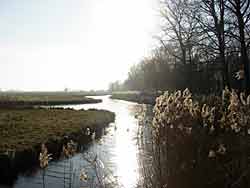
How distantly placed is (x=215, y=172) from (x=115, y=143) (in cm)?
1029

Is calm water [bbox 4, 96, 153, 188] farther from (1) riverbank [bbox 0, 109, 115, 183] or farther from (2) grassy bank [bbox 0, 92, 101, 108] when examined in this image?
(2) grassy bank [bbox 0, 92, 101, 108]

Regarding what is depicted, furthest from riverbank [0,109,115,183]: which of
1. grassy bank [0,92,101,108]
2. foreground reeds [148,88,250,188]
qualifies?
grassy bank [0,92,101,108]

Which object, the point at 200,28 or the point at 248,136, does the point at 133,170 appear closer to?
the point at 248,136

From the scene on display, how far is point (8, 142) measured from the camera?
12570 mm

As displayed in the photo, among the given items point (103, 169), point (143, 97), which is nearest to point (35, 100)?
point (143, 97)

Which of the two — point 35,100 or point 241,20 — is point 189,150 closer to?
point 241,20

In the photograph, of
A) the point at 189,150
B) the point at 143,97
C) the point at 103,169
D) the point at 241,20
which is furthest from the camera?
the point at 143,97

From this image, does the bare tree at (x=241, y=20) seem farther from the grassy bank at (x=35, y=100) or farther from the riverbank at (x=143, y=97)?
the grassy bank at (x=35, y=100)

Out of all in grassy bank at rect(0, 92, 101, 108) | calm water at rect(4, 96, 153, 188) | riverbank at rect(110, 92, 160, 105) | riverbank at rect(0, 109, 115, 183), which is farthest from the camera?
grassy bank at rect(0, 92, 101, 108)

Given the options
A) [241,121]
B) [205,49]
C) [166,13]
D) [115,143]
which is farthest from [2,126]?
[166,13]

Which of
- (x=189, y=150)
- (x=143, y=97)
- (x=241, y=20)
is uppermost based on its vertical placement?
(x=241, y=20)

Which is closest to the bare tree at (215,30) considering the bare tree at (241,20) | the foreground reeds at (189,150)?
the bare tree at (241,20)

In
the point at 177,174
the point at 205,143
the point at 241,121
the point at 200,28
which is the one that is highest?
the point at 200,28

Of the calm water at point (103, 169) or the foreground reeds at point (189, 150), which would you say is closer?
the foreground reeds at point (189, 150)
